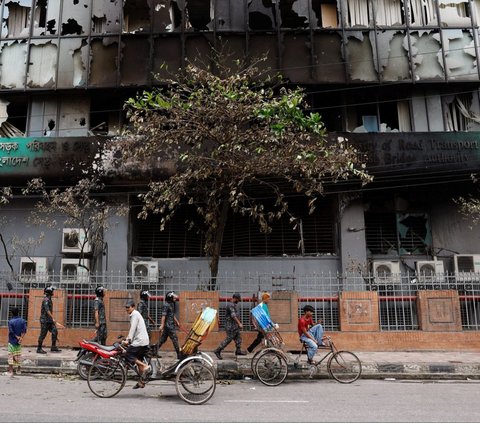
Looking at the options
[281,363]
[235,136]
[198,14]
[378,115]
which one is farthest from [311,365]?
[198,14]

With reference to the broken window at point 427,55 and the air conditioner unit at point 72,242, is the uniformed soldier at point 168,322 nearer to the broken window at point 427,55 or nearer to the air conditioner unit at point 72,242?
the air conditioner unit at point 72,242

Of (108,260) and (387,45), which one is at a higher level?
(387,45)

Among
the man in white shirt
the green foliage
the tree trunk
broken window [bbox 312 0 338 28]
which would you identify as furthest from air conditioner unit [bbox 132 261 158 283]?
broken window [bbox 312 0 338 28]

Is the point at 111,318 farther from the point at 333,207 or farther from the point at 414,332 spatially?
the point at 333,207

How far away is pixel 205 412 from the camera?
6805mm

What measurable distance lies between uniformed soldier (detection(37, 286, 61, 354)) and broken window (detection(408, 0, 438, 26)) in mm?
15619

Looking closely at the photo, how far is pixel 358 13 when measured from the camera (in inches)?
731

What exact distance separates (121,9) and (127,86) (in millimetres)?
3255

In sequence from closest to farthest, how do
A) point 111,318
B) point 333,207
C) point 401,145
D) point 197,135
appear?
1. point 197,135
2. point 111,318
3. point 401,145
4. point 333,207

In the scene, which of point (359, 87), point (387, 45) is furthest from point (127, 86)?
point (387, 45)

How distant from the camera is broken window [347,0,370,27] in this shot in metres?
18.4

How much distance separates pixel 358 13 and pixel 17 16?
43.0 ft

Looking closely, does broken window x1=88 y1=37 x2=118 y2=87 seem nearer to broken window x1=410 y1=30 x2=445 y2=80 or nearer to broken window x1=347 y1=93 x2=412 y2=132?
broken window x1=347 y1=93 x2=412 y2=132

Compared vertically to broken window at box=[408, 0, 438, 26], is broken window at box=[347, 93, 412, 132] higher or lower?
lower
